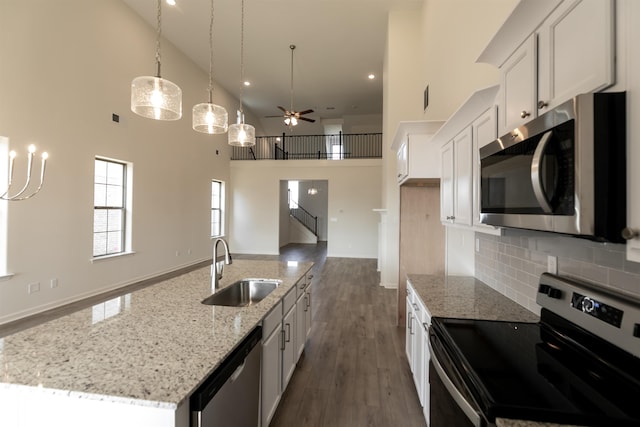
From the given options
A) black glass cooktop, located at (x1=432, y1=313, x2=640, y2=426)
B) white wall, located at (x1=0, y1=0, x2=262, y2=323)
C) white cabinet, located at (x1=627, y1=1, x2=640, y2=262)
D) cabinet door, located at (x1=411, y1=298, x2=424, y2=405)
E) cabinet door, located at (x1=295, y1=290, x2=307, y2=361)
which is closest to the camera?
white cabinet, located at (x1=627, y1=1, x2=640, y2=262)

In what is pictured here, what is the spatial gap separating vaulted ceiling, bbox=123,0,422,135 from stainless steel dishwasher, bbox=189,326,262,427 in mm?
5807

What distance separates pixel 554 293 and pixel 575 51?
1076 millimetres

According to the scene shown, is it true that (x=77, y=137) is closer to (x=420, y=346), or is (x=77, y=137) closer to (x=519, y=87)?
(x=420, y=346)

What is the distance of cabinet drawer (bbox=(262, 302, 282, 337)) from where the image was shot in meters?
1.64

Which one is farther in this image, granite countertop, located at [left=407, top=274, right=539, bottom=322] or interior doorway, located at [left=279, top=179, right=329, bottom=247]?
interior doorway, located at [left=279, top=179, right=329, bottom=247]

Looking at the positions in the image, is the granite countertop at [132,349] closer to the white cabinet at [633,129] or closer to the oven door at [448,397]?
the oven door at [448,397]

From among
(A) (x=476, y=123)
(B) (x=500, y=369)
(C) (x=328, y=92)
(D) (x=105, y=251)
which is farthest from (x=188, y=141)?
(B) (x=500, y=369)

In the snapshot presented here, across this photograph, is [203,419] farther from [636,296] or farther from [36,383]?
[636,296]

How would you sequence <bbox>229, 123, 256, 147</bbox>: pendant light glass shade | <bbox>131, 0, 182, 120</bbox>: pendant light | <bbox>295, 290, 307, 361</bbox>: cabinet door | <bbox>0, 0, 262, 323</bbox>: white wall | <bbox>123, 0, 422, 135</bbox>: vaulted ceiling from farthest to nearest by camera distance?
1. <bbox>123, 0, 422, 135</bbox>: vaulted ceiling
2. <bbox>0, 0, 262, 323</bbox>: white wall
3. <bbox>229, 123, 256, 147</bbox>: pendant light glass shade
4. <bbox>295, 290, 307, 361</bbox>: cabinet door
5. <bbox>131, 0, 182, 120</bbox>: pendant light

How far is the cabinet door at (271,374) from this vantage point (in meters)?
1.65

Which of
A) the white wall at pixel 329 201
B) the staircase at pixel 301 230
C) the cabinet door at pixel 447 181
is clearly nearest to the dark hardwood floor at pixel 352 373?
the cabinet door at pixel 447 181

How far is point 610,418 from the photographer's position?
78 centimetres

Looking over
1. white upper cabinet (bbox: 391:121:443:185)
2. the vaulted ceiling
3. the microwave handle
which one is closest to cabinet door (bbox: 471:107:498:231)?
the microwave handle

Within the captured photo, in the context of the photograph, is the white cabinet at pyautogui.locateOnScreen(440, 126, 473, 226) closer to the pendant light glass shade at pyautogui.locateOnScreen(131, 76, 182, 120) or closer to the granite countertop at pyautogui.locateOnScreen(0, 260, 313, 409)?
the granite countertop at pyautogui.locateOnScreen(0, 260, 313, 409)
